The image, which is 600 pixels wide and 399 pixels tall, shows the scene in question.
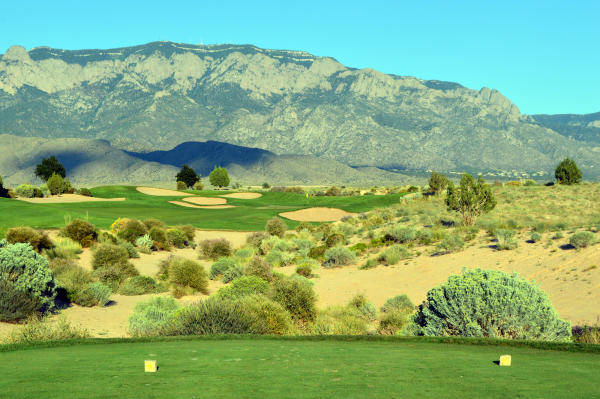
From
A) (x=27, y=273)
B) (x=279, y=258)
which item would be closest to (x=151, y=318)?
(x=27, y=273)

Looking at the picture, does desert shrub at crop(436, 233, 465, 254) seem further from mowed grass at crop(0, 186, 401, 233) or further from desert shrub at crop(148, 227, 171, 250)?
mowed grass at crop(0, 186, 401, 233)

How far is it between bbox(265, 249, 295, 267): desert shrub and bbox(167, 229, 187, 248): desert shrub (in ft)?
32.3

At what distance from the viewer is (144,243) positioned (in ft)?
124

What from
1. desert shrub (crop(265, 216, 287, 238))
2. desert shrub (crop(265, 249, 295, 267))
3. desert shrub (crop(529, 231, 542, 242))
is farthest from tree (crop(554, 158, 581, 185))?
desert shrub (crop(265, 249, 295, 267))

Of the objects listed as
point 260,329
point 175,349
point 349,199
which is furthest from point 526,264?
point 349,199

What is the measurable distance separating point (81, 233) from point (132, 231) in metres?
5.25

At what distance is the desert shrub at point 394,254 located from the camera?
3002 cm

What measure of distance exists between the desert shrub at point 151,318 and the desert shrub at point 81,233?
57.8 ft

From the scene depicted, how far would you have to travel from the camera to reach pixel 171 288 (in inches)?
997

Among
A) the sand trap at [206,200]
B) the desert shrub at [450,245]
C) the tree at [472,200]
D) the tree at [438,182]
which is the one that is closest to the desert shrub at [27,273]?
the desert shrub at [450,245]

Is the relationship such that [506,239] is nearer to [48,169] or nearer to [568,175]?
[568,175]

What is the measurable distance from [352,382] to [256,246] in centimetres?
3469

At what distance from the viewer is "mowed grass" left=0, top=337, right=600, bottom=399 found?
251 inches

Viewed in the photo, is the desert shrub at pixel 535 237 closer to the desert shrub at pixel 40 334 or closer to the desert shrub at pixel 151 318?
the desert shrub at pixel 151 318
